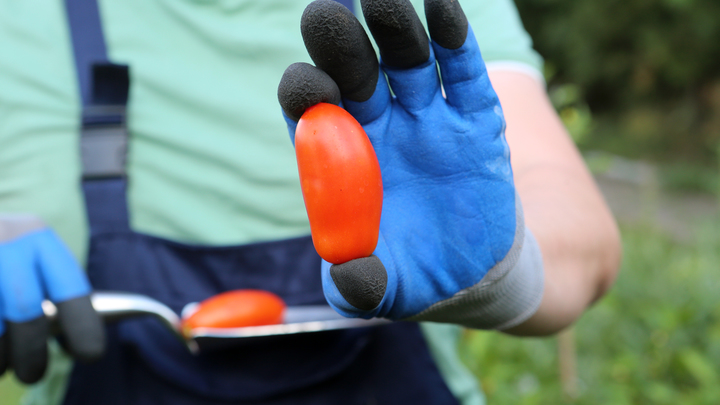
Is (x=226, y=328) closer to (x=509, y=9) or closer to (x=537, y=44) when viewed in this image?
(x=509, y=9)

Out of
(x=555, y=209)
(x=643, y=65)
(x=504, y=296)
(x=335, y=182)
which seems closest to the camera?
(x=335, y=182)

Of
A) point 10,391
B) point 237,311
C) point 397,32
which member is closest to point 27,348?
point 237,311

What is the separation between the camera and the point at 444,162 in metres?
0.57

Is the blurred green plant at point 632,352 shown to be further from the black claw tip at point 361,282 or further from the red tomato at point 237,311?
the black claw tip at point 361,282

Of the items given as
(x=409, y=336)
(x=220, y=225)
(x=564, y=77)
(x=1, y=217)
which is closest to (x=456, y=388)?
(x=409, y=336)

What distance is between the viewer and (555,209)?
84 centimetres

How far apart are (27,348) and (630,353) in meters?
1.83

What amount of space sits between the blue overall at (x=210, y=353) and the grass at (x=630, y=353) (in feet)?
3.14

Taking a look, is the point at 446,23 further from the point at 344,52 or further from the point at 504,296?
the point at 504,296

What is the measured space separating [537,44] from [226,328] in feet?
28.0

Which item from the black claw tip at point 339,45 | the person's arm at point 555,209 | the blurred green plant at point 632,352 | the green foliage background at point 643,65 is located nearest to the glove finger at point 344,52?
the black claw tip at point 339,45

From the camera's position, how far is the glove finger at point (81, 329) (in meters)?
0.85

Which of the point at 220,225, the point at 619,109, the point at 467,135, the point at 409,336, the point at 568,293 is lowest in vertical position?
the point at 619,109

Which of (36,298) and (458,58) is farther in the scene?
(36,298)
